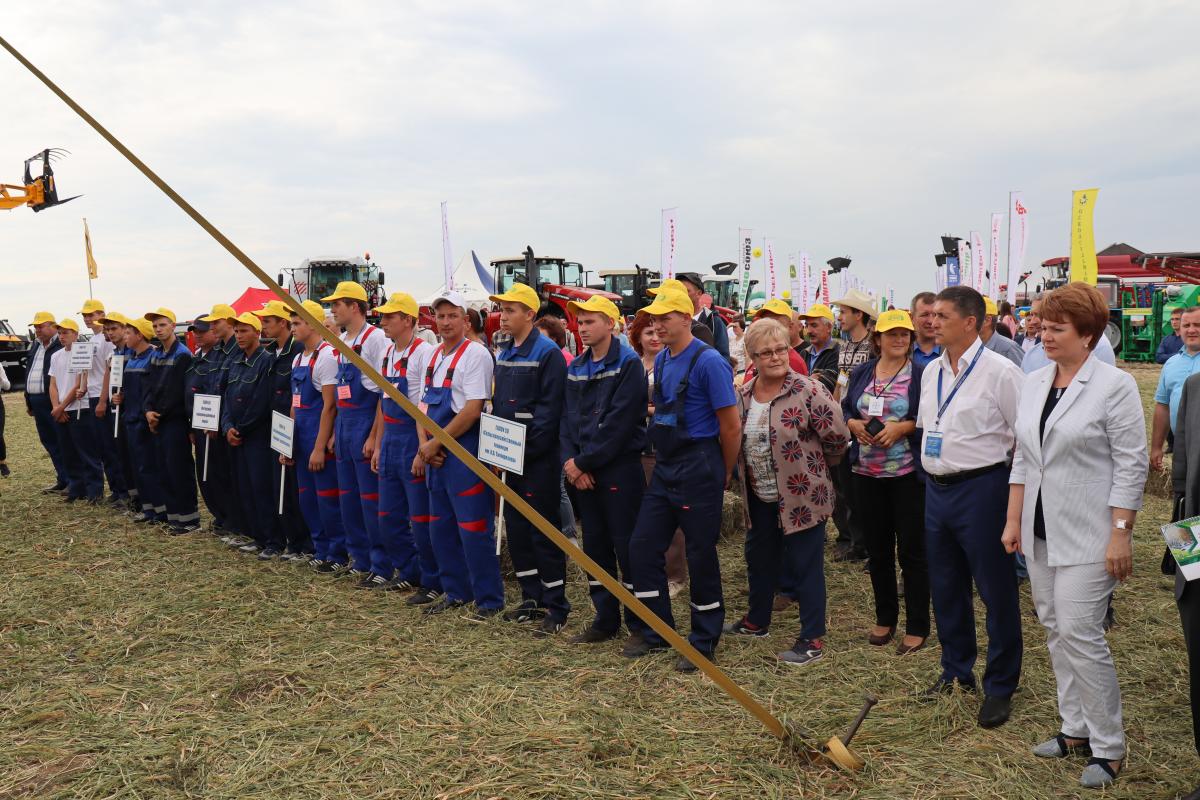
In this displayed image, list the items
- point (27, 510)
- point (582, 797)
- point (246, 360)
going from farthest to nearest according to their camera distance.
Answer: point (27, 510) → point (246, 360) → point (582, 797)

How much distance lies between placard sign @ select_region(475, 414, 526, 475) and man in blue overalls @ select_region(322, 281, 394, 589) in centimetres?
125

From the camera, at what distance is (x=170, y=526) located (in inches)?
338

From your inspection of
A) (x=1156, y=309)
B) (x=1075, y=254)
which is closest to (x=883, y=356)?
(x=1075, y=254)

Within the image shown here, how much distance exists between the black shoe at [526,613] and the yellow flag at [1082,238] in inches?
454

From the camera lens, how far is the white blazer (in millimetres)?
3248

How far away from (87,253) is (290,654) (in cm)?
2989

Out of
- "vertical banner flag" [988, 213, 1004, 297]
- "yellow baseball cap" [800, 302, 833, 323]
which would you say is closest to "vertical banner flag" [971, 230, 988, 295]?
"vertical banner flag" [988, 213, 1004, 297]

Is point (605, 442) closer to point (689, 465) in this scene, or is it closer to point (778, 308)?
point (689, 465)

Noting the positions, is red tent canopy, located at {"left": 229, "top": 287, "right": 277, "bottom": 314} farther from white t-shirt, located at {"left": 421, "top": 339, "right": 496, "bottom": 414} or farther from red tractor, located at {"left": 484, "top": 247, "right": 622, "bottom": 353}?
white t-shirt, located at {"left": 421, "top": 339, "right": 496, "bottom": 414}

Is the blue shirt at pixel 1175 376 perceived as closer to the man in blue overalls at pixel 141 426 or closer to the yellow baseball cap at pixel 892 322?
the yellow baseball cap at pixel 892 322

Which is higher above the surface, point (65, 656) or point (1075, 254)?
point (1075, 254)

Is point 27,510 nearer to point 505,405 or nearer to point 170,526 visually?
point 170,526

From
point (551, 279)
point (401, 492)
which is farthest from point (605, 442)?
point (551, 279)

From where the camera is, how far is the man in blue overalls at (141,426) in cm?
883
